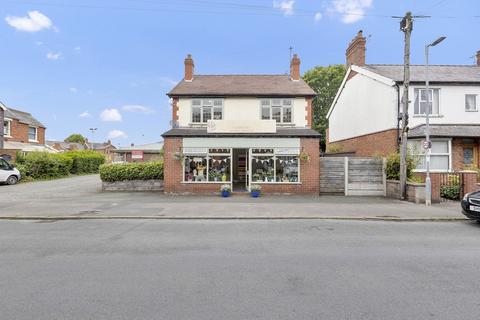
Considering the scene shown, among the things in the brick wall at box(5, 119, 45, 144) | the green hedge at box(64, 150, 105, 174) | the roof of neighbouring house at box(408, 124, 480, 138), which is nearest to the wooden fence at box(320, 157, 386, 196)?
the roof of neighbouring house at box(408, 124, 480, 138)

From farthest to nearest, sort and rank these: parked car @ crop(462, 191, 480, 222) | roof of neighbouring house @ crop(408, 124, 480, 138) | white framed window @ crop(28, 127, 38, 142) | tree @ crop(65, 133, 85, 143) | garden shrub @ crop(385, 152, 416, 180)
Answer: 1. tree @ crop(65, 133, 85, 143)
2. white framed window @ crop(28, 127, 38, 142)
3. roof of neighbouring house @ crop(408, 124, 480, 138)
4. garden shrub @ crop(385, 152, 416, 180)
5. parked car @ crop(462, 191, 480, 222)

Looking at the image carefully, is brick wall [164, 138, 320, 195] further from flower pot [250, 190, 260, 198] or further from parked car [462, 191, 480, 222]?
parked car [462, 191, 480, 222]

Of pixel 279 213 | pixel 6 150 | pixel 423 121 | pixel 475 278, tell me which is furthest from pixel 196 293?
pixel 6 150

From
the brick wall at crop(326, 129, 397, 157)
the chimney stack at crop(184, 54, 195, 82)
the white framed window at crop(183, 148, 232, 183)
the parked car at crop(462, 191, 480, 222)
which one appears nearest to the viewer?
the parked car at crop(462, 191, 480, 222)

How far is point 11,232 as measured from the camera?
7906 mm

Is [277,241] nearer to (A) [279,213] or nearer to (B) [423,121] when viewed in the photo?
(A) [279,213]

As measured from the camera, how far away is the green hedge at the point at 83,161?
33.0 m

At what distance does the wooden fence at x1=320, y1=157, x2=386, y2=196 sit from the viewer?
15844 mm

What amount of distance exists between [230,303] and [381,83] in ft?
61.9

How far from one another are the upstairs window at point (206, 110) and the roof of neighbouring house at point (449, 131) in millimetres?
10942

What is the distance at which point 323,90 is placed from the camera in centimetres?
3762

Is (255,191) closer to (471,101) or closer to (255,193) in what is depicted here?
(255,193)

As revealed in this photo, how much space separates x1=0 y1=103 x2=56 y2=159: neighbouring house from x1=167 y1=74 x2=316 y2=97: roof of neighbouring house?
71.7 feet

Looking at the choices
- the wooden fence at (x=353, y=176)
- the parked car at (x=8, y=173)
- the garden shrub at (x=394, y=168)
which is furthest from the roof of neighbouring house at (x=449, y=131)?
the parked car at (x=8, y=173)
